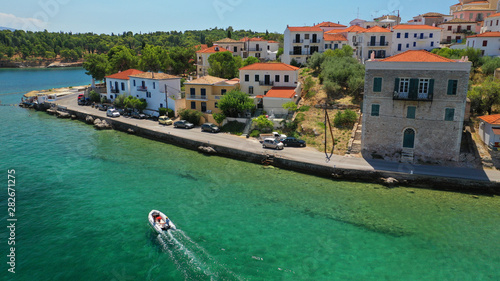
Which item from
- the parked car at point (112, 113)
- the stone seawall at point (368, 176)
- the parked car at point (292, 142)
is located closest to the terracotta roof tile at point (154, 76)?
the parked car at point (112, 113)

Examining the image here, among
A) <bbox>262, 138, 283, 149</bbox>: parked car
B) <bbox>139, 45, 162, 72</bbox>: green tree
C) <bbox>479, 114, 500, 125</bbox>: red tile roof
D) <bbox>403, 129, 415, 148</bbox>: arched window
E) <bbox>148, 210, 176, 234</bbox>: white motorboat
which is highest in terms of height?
<bbox>139, 45, 162, 72</bbox>: green tree

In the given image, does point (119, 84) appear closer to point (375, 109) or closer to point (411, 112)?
point (375, 109)

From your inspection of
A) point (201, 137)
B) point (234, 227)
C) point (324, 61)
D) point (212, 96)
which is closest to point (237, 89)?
point (212, 96)

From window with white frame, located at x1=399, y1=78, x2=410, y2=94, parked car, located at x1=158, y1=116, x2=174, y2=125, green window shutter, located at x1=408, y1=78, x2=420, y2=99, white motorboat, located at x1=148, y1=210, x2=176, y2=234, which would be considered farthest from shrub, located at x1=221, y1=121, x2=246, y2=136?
white motorboat, located at x1=148, y1=210, x2=176, y2=234

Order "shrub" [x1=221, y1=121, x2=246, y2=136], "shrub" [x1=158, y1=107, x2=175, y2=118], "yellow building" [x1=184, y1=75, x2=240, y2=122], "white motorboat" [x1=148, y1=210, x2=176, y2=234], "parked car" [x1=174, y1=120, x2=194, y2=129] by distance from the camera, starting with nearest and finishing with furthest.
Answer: "white motorboat" [x1=148, y1=210, x2=176, y2=234], "shrub" [x1=221, y1=121, x2=246, y2=136], "parked car" [x1=174, y1=120, x2=194, y2=129], "yellow building" [x1=184, y1=75, x2=240, y2=122], "shrub" [x1=158, y1=107, x2=175, y2=118]

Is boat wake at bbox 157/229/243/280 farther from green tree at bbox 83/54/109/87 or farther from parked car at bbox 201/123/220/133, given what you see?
green tree at bbox 83/54/109/87

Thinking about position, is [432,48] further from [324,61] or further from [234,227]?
[234,227]

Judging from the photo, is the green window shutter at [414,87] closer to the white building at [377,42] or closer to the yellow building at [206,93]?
the yellow building at [206,93]
